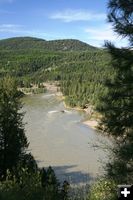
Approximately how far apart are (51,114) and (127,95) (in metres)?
73.8

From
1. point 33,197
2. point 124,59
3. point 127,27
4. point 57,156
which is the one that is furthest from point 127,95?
point 57,156

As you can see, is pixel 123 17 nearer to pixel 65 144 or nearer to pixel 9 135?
pixel 9 135

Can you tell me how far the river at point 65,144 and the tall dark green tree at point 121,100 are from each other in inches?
453

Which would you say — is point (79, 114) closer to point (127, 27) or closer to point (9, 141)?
point (9, 141)

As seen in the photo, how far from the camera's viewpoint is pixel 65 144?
177 ft

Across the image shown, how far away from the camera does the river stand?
40.3 m

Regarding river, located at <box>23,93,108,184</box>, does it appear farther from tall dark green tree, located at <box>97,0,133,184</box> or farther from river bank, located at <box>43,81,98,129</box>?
tall dark green tree, located at <box>97,0,133,184</box>

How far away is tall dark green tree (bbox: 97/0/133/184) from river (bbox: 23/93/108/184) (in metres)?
11.5

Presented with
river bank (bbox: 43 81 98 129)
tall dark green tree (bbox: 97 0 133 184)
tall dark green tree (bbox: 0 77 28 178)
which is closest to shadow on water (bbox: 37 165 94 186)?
river bank (bbox: 43 81 98 129)

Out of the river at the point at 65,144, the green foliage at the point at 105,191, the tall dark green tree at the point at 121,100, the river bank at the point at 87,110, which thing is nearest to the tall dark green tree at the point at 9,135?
the river at the point at 65,144

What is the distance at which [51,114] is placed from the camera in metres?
85.0

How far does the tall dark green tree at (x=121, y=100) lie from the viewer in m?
11.1

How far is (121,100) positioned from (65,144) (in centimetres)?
4265

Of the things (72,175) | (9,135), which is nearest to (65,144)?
(72,175)
